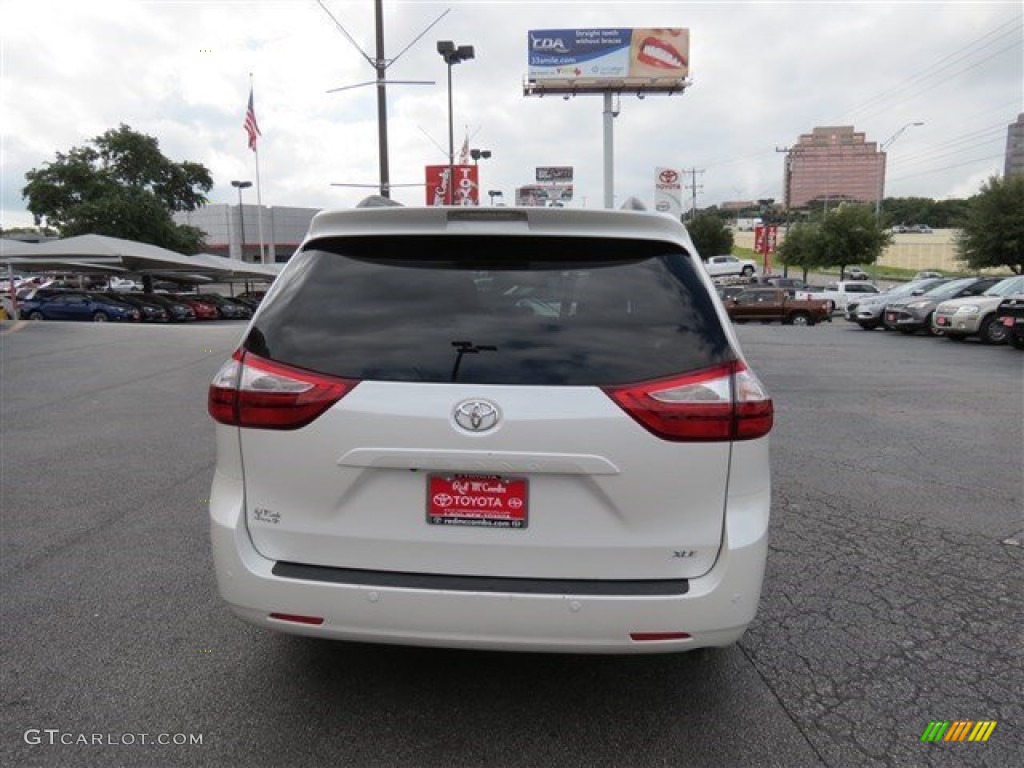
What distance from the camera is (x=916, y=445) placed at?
7535 millimetres

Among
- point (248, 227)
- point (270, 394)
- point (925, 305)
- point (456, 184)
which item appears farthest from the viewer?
point (248, 227)

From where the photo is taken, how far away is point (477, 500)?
256 cm

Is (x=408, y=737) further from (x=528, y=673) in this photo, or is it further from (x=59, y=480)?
(x=59, y=480)

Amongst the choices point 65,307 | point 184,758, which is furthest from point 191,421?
point 65,307

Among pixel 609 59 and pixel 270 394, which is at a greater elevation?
pixel 609 59

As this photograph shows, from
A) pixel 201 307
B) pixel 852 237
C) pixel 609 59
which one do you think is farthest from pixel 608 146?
pixel 201 307

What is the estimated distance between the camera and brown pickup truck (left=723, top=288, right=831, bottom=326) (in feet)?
101

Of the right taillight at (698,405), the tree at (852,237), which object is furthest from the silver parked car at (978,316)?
the tree at (852,237)

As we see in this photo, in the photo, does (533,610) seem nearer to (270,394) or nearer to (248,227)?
(270,394)

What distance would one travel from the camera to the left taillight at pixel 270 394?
2586 millimetres

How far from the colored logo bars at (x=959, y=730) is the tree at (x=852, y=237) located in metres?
59.6

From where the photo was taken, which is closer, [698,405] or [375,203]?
[698,405]

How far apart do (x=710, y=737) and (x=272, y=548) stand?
1.74 m

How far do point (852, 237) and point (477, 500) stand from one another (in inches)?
2389
